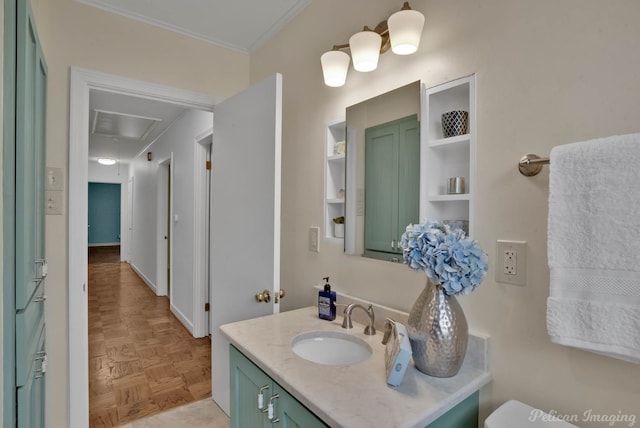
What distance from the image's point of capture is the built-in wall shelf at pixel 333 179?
1.65 meters

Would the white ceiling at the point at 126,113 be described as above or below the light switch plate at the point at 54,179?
above

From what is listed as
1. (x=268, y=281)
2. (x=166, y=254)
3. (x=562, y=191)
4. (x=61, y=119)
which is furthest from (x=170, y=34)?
(x=166, y=254)

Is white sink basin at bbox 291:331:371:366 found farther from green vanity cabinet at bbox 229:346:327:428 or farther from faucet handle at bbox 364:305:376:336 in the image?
green vanity cabinet at bbox 229:346:327:428

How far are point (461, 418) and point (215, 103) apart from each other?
7.05 ft

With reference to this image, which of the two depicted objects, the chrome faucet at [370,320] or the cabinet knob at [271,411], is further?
the chrome faucet at [370,320]

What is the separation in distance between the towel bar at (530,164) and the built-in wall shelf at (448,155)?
5.8 inches

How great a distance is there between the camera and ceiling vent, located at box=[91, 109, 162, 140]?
3.86 meters

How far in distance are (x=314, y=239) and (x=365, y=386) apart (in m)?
0.93

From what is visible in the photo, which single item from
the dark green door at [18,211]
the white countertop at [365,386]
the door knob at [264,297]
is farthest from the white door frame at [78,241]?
the white countertop at [365,386]

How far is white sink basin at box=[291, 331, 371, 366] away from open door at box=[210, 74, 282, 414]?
0.35 metres

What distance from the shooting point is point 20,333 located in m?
1.00

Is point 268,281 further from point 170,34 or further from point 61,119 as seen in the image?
point 170,34

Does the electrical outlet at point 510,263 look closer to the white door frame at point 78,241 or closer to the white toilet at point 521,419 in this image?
the white toilet at point 521,419

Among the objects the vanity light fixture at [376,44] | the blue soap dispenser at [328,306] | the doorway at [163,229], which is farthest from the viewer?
the doorway at [163,229]
